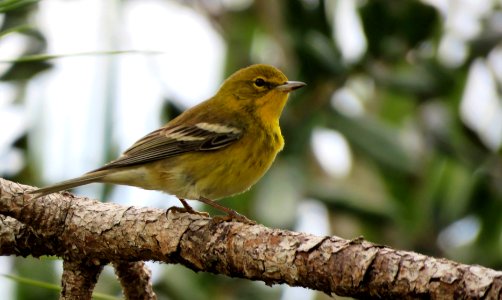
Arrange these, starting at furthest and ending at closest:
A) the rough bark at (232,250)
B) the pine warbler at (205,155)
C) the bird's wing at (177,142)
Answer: the bird's wing at (177,142) < the pine warbler at (205,155) < the rough bark at (232,250)

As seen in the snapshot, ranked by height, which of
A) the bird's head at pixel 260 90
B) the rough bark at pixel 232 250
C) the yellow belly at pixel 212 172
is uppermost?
the bird's head at pixel 260 90

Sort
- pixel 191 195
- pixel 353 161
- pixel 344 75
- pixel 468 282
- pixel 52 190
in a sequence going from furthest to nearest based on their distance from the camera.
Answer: pixel 353 161
pixel 344 75
pixel 191 195
pixel 52 190
pixel 468 282

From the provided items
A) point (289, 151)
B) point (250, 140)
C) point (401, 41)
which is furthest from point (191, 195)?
point (401, 41)

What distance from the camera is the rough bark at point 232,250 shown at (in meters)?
2.21

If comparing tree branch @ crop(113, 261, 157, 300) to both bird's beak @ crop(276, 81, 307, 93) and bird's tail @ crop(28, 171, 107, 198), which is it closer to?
bird's tail @ crop(28, 171, 107, 198)

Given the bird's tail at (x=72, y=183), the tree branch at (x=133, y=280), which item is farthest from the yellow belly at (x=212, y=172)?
the tree branch at (x=133, y=280)

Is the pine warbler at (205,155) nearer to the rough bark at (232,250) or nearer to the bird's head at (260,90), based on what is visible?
the bird's head at (260,90)

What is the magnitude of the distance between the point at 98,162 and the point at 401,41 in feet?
7.25

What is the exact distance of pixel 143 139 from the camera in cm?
473

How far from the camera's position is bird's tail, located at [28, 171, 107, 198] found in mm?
3049

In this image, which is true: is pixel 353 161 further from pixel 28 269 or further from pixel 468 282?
pixel 468 282

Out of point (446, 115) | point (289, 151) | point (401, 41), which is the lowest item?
point (289, 151)

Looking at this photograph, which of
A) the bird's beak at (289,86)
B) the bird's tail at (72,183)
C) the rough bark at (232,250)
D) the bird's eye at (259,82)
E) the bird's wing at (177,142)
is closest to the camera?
the rough bark at (232,250)

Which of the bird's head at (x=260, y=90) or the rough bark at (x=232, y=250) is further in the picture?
the bird's head at (x=260, y=90)
